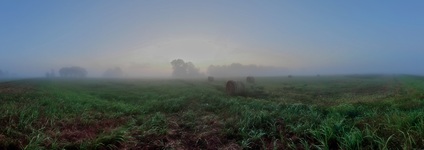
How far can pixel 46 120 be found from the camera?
9703 millimetres

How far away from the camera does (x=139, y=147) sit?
741 centimetres

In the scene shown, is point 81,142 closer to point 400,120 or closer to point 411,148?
point 411,148

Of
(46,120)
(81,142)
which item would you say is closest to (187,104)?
(46,120)

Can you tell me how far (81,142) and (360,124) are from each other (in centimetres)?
793

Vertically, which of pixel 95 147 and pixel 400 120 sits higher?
pixel 400 120

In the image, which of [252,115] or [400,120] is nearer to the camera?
[400,120]

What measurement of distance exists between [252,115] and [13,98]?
46.4 ft

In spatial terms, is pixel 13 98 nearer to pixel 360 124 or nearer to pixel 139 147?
pixel 139 147

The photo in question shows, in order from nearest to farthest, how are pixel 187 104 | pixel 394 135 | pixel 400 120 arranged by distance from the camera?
pixel 394 135, pixel 400 120, pixel 187 104

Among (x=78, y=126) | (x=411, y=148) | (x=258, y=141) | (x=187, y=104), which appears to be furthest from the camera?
(x=187, y=104)

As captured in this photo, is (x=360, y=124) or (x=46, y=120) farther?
(x=46, y=120)

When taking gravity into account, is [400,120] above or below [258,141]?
above

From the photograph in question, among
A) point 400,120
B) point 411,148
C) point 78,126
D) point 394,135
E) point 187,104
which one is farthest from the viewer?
point 187,104

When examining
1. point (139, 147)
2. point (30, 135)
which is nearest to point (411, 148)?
point (139, 147)
